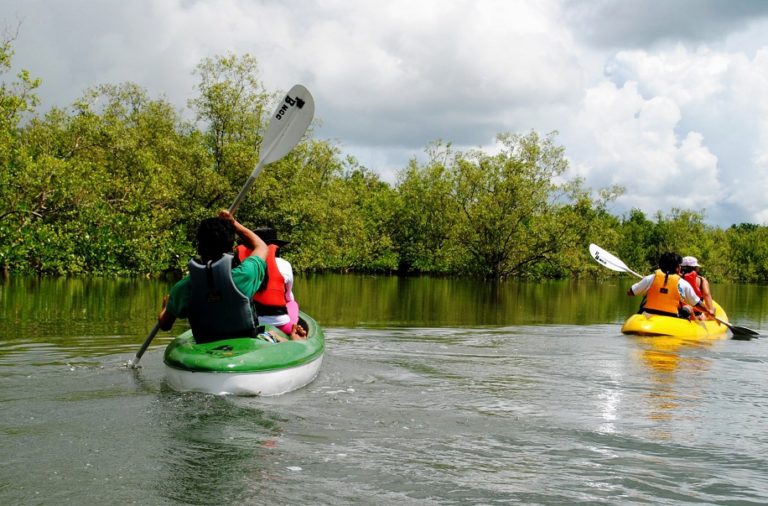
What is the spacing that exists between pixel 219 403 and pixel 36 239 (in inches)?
553

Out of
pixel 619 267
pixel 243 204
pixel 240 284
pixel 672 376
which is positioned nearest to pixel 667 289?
pixel 619 267

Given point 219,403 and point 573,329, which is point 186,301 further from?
point 573,329

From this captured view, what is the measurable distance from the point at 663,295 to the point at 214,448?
8.49m

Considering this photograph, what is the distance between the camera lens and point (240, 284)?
220 inches

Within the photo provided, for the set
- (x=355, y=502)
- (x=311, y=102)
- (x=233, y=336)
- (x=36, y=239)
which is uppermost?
(x=311, y=102)

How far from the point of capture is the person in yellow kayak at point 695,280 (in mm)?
11816

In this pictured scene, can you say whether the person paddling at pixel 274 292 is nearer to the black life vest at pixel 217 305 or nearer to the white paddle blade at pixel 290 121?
the black life vest at pixel 217 305

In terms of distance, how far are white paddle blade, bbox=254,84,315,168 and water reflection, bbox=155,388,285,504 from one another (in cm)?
339

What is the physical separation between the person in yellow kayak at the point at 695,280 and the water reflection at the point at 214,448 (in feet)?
28.7

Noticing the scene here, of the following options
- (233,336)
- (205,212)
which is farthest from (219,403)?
(205,212)

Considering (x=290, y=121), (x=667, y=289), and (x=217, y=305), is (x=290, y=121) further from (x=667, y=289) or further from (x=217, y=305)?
(x=667, y=289)

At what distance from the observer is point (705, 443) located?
4.87 m

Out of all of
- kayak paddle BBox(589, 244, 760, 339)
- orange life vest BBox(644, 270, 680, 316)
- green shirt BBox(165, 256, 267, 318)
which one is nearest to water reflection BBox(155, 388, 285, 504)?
green shirt BBox(165, 256, 267, 318)

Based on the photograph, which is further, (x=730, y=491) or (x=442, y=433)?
(x=442, y=433)
